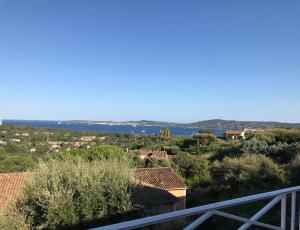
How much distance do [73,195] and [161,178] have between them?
12.1 meters

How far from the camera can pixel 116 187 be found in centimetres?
986

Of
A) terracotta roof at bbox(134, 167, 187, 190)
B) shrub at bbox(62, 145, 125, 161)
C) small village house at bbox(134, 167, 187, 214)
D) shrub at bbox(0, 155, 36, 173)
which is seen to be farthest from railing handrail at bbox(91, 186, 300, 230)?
shrub at bbox(0, 155, 36, 173)

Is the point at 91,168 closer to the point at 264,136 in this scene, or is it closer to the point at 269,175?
the point at 269,175

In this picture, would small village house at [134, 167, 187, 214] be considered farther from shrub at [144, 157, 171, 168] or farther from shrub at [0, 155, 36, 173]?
shrub at [0, 155, 36, 173]

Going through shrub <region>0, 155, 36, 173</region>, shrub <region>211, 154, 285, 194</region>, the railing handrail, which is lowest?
shrub <region>0, 155, 36, 173</region>

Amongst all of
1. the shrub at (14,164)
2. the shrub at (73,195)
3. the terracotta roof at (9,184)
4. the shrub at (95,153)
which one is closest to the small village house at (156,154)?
the shrub at (95,153)

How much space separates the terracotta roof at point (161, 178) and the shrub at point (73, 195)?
9.73 m

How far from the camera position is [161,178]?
69.5 feet

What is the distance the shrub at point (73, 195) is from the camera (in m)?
9.16

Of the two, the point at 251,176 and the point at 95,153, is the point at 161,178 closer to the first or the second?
the point at 95,153

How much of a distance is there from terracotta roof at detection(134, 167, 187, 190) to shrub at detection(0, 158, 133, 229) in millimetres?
9731

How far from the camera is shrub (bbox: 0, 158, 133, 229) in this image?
9.16 m

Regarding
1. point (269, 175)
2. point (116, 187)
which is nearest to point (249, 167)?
point (269, 175)

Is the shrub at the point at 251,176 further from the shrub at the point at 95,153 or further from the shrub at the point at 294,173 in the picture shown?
the shrub at the point at 95,153
